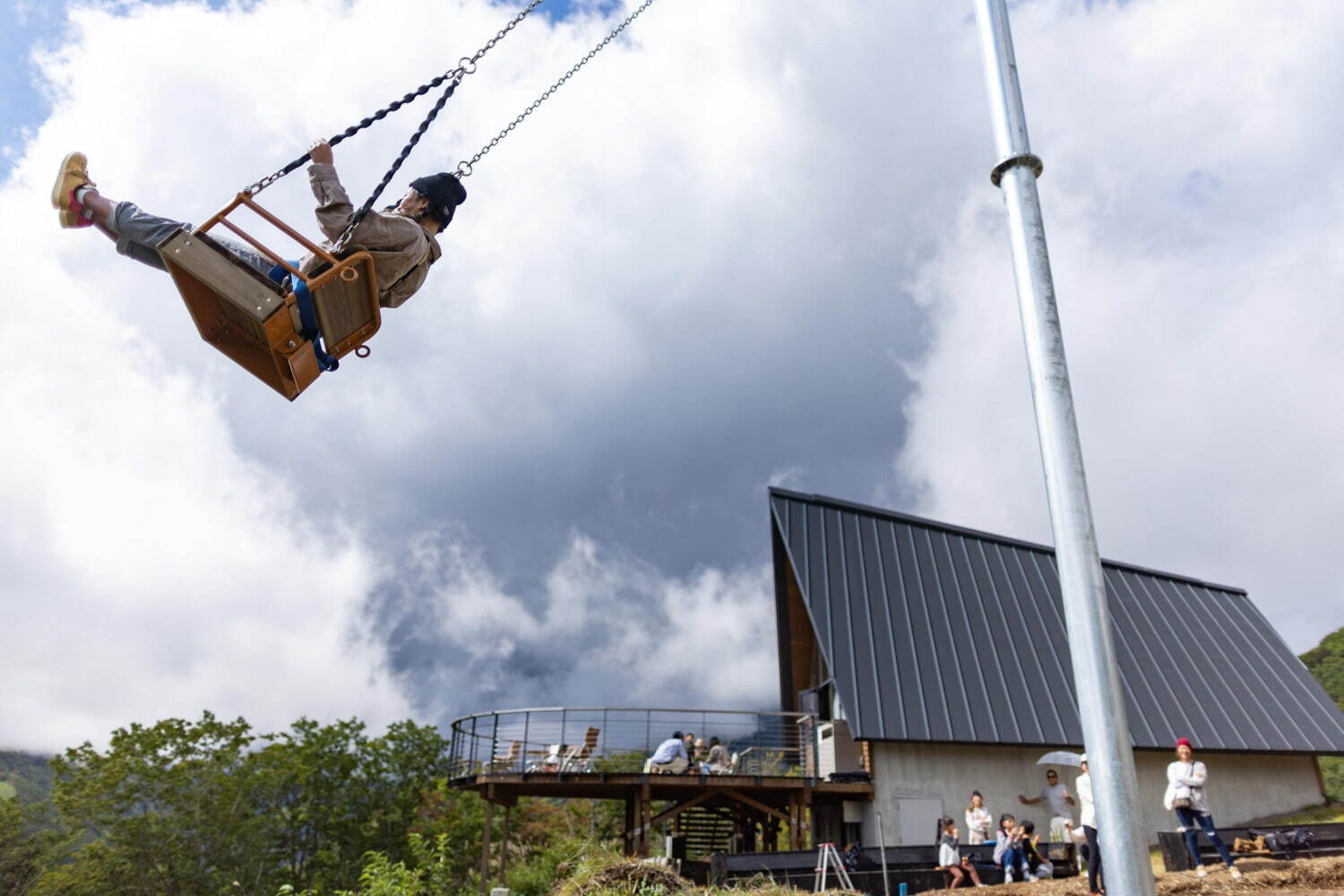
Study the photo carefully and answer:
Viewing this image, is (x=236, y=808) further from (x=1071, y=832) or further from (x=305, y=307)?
(x=305, y=307)

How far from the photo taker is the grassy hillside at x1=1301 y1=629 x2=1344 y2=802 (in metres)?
23.1

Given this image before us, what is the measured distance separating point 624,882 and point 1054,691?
45.1ft

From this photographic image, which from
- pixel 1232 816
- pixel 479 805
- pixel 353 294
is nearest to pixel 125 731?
pixel 479 805

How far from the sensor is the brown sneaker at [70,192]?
196 inches

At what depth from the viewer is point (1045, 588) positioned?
2267 cm

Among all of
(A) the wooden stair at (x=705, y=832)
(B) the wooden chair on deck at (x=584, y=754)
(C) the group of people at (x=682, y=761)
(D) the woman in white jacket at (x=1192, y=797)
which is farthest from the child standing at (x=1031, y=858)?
(A) the wooden stair at (x=705, y=832)

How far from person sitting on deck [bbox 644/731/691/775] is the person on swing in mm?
13332

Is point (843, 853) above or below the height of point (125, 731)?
below

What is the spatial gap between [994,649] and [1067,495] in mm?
18508

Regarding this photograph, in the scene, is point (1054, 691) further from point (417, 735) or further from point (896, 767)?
point (417, 735)

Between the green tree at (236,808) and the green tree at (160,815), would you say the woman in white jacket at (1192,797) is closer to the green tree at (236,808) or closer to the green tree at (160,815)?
the green tree at (236,808)

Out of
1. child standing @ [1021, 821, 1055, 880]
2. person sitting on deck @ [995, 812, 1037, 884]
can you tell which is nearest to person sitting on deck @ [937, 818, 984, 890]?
person sitting on deck @ [995, 812, 1037, 884]

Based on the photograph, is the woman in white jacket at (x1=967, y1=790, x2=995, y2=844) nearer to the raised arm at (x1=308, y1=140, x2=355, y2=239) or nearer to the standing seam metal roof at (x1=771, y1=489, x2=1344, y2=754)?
the standing seam metal roof at (x1=771, y1=489, x2=1344, y2=754)

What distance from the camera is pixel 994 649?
20047 mm
